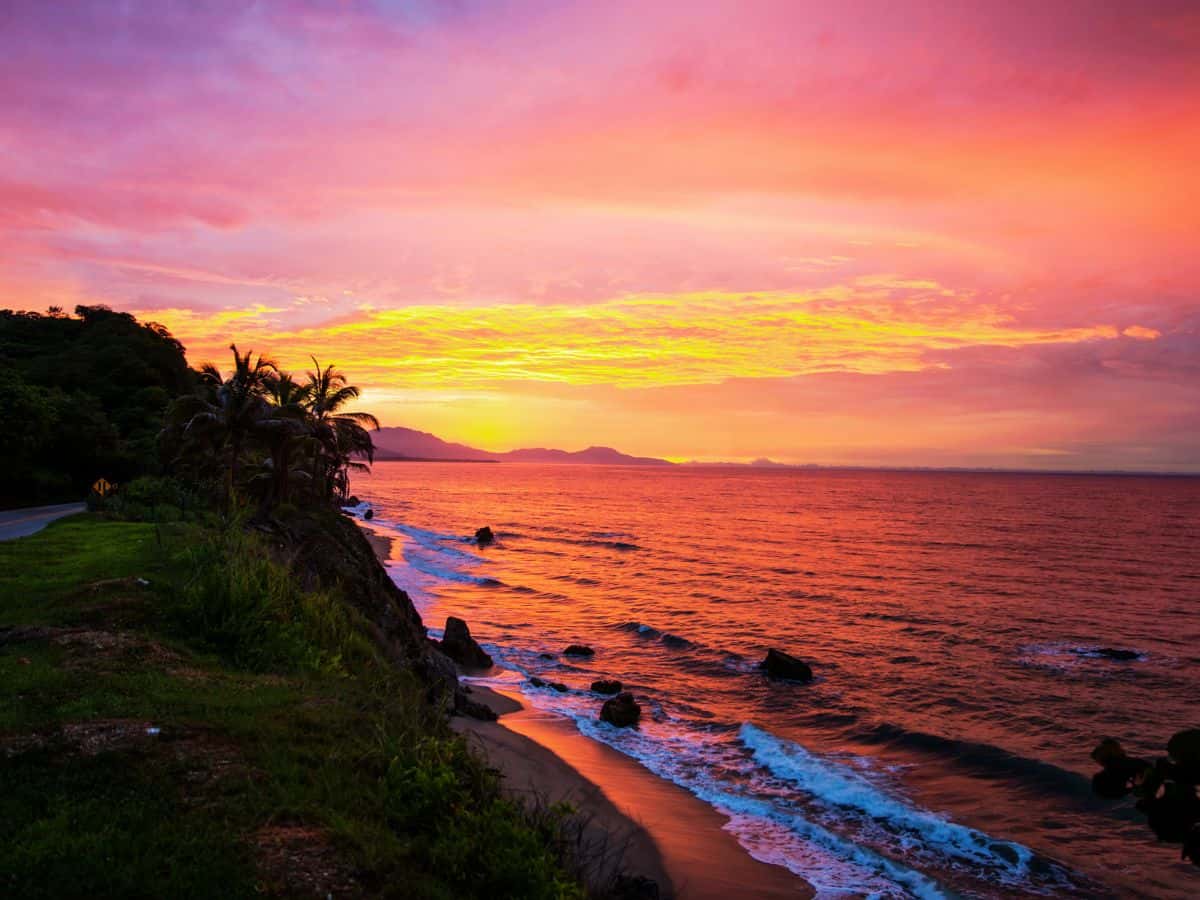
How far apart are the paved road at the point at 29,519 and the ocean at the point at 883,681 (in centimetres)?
1473

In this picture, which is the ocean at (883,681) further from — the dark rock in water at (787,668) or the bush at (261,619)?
the bush at (261,619)

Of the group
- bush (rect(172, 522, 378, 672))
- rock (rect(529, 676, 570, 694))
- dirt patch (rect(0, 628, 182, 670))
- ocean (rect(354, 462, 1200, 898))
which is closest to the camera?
dirt patch (rect(0, 628, 182, 670))

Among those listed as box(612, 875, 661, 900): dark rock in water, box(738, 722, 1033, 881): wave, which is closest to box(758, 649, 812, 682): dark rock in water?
box(738, 722, 1033, 881): wave

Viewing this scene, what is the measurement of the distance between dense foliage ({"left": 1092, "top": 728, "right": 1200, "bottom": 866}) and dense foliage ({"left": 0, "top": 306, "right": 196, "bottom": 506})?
1687 inches

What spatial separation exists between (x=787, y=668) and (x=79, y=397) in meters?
43.6

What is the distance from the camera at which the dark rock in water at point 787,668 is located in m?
26.0

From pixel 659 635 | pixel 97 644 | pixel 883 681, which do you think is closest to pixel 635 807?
pixel 97 644

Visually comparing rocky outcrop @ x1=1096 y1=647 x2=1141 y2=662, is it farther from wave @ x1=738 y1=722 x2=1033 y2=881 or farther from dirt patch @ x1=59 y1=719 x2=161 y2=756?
dirt patch @ x1=59 y1=719 x2=161 y2=756

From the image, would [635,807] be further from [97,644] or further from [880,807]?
[97,644]

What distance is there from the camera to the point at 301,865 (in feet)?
21.0

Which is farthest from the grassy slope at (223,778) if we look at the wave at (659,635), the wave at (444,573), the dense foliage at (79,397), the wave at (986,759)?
the wave at (444,573)

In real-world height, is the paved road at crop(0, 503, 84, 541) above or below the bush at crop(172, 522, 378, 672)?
below

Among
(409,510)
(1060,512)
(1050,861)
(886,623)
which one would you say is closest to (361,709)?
(1050,861)

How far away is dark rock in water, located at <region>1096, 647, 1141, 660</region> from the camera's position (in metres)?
29.0
